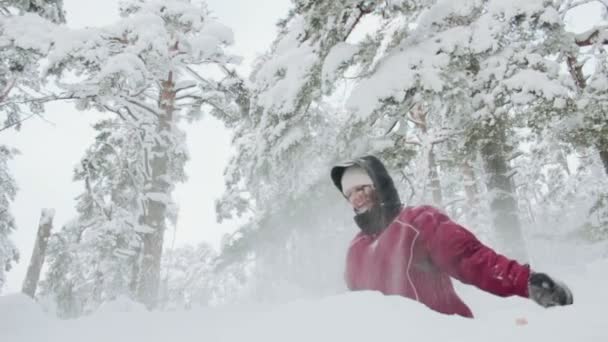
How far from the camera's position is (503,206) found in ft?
28.1

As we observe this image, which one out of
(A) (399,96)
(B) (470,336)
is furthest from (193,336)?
(A) (399,96)

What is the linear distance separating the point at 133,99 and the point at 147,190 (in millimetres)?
2310

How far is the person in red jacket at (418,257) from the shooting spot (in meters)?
2.04

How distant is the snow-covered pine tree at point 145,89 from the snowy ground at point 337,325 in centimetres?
599

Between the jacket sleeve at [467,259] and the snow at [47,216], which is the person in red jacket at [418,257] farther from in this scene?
the snow at [47,216]

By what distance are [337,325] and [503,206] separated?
317 inches

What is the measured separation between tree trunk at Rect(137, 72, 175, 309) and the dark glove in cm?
878

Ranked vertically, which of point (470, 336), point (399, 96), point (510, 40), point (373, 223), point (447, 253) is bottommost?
point (470, 336)

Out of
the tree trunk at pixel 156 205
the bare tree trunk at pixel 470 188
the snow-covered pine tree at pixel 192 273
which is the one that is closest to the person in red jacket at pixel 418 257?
the tree trunk at pixel 156 205

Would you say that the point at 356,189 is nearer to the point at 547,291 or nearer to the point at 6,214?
the point at 547,291

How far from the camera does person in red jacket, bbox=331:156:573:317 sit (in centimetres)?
204

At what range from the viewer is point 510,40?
6.49 m

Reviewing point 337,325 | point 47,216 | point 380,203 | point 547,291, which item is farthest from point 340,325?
point 47,216

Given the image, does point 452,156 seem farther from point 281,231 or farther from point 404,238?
point 281,231
